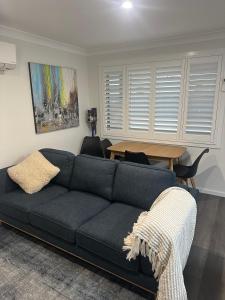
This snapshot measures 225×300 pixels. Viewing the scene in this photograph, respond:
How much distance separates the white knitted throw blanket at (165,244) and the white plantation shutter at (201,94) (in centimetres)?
209

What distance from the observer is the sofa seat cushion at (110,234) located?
5.56 feet

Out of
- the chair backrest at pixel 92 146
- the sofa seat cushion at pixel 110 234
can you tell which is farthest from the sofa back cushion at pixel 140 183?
the chair backrest at pixel 92 146

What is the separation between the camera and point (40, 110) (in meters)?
3.30

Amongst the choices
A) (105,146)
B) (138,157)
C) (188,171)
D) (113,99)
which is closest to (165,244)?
(138,157)

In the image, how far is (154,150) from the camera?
3355mm

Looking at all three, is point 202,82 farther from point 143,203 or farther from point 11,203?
point 11,203

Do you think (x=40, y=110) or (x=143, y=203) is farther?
(x=40, y=110)

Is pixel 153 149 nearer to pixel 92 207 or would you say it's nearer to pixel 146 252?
pixel 92 207

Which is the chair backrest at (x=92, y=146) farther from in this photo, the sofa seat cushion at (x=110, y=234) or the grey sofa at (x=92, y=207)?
the sofa seat cushion at (x=110, y=234)

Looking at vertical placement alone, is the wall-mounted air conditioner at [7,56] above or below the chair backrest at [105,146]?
above

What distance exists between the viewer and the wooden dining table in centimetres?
305

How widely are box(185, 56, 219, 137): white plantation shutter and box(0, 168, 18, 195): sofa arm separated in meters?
2.66

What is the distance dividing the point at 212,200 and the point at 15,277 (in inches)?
108

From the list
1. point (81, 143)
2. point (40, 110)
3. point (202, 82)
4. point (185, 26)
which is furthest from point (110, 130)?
point (185, 26)
